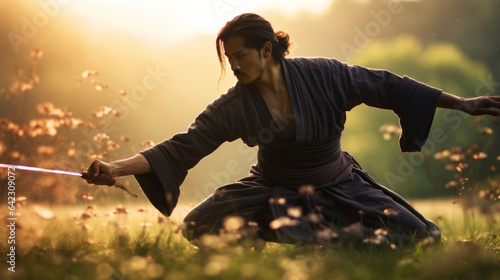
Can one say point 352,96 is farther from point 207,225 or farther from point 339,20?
point 339,20

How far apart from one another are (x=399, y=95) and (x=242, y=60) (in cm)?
114

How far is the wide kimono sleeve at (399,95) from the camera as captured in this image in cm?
347

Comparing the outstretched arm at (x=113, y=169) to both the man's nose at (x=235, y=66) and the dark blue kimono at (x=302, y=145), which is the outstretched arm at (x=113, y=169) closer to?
the dark blue kimono at (x=302, y=145)

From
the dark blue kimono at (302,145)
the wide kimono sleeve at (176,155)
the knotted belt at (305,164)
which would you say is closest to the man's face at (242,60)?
the dark blue kimono at (302,145)

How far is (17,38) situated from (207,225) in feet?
9.82

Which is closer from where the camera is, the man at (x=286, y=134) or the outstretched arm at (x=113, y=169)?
the outstretched arm at (x=113, y=169)

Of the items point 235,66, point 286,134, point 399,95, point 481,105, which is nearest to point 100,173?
point 235,66

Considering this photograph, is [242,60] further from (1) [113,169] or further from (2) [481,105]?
(2) [481,105]

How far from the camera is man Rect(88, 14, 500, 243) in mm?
3443

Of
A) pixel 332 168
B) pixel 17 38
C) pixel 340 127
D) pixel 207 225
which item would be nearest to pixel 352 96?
pixel 340 127

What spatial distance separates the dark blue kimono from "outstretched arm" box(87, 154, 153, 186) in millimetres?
62

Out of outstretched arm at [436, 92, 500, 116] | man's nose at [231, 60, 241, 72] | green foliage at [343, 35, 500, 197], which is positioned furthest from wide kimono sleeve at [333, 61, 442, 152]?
green foliage at [343, 35, 500, 197]

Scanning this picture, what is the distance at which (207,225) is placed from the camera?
3.46m

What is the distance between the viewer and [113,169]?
3.24m
